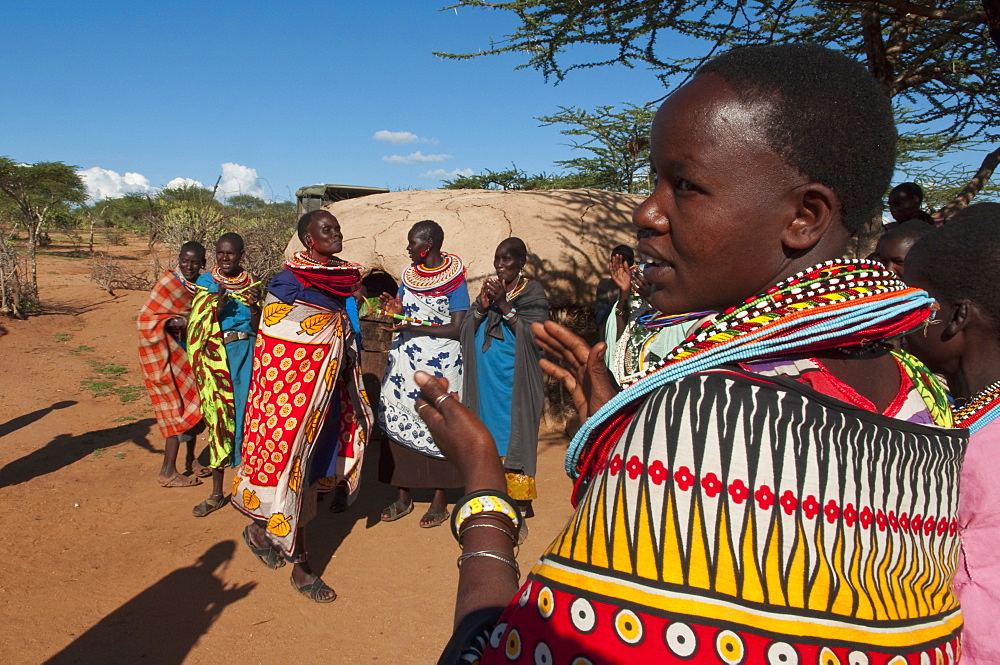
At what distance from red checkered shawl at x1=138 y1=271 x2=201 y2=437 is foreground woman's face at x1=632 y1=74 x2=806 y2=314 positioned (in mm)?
5168

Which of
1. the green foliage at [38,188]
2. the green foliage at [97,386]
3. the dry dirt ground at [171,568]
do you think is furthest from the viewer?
the green foliage at [38,188]

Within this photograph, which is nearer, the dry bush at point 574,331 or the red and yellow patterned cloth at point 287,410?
the red and yellow patterned cloth at point 287,410

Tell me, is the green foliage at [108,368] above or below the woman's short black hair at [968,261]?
below

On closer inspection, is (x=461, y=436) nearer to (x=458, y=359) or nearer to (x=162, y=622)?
(x=162, y=622)

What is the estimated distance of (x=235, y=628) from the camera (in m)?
3.52

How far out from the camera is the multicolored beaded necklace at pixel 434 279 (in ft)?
16.2

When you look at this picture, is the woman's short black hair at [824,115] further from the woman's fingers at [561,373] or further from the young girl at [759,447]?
the woman's fingers at [561,373]

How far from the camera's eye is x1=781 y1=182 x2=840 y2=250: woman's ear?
882 mm

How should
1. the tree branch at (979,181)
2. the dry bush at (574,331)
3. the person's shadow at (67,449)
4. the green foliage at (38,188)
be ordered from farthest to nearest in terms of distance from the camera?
the green foliage at (38,188)
the dry bush at (574,331)
the person's shadow at (67,449)
the tree branch at (979,181)

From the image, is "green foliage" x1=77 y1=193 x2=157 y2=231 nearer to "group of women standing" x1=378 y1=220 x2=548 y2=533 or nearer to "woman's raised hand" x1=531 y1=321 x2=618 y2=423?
"group of women standing" x1=378 y1=220 x2=548 y2=533

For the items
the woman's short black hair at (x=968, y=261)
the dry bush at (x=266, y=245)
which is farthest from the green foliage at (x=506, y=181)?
the woman's short black hair at (x=968, y=261)

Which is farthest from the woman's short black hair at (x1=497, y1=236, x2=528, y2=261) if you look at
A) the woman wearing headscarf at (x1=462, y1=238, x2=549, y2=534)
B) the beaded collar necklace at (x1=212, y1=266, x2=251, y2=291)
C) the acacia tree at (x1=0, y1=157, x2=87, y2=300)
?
the acacia tree at (x1=0, y1=157, x2=87, y2=300)

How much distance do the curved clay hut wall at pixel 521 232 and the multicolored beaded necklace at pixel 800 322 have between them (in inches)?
215

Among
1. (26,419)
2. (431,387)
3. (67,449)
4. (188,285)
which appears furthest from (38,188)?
(431,387)
